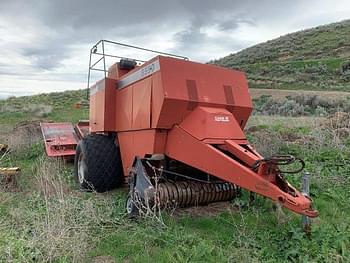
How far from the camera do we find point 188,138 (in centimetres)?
512

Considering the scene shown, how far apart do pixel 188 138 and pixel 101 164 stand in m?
2.13

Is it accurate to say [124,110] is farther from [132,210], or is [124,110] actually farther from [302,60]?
[302,60]

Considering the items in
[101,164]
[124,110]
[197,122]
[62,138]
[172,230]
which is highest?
[124,110]

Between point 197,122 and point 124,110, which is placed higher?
point 124,110

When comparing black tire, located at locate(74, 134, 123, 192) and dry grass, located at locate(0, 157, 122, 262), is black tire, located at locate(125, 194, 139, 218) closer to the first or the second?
dry grass, located at locate(0, 157, 122, 262)

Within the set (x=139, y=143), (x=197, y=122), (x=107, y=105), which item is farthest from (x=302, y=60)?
(x=197, y=122)

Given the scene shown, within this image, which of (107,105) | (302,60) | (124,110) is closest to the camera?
(124,110)

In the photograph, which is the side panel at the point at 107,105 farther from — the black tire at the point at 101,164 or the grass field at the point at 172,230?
the grass field at the point at 172,230

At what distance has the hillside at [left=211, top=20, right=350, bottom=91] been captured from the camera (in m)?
34.9

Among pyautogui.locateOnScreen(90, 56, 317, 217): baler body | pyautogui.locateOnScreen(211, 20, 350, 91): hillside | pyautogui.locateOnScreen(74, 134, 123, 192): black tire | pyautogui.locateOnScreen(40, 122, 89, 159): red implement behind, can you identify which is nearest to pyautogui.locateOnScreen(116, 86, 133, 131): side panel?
pyautogui.locateOnScreen(90, 56, 317, 217): baler body

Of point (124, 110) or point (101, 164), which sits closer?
point (124, 110)

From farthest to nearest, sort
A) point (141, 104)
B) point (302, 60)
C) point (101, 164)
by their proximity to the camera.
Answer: point (302, 60)
point (101, 164)
point (141, 104)

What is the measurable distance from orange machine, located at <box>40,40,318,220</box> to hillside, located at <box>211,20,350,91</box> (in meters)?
25.9

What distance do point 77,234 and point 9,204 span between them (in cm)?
222
